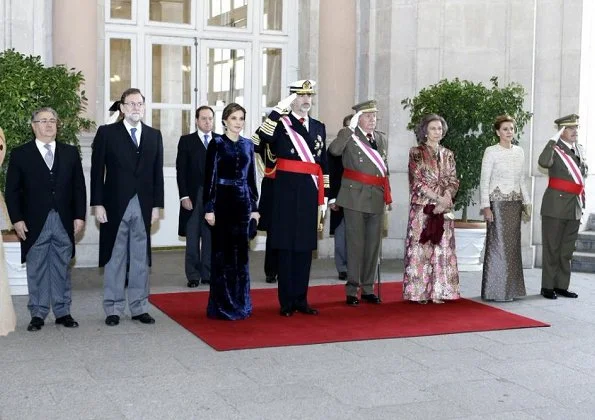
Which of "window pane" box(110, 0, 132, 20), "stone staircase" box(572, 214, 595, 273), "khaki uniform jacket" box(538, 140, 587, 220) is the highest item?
"window pane" box(110, 0, 132, 20)

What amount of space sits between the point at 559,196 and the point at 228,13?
5.09 m

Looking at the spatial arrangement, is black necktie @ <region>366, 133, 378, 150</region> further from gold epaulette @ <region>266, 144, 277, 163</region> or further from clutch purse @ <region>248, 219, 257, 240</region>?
clutch purse @ <region>248, 219, 257, 240</region>

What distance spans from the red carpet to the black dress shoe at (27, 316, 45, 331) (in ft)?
3.38

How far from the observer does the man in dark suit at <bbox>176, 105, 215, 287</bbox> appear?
8852mm

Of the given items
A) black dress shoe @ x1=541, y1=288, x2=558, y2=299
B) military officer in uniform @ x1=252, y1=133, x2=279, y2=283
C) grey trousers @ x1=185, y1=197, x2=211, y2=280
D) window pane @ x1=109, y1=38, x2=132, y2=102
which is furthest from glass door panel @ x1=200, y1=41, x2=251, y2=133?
black dress shoe @ x1=541, y1=288, x2=558, y2=299

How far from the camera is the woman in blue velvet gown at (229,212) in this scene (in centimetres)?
716

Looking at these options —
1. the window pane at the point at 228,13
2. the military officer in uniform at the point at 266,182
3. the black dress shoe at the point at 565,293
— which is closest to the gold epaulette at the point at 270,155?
the military officer in uniform at the point at 266,182

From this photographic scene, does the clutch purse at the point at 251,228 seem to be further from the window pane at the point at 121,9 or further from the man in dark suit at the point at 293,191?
the window pane at the point at 121,9

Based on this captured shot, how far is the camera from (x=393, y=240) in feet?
37.5

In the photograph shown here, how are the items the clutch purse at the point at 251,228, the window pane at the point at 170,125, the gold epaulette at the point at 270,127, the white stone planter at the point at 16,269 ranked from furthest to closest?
the window pane at the point at 170,125 < the white stone planter at the point at 16,269 < the gold epaulette at the point at 270,127 < the clutch purse at the point at 251,228

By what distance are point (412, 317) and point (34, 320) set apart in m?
2.98

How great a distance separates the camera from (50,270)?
22.5ft

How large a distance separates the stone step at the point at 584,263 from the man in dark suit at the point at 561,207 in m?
2.11

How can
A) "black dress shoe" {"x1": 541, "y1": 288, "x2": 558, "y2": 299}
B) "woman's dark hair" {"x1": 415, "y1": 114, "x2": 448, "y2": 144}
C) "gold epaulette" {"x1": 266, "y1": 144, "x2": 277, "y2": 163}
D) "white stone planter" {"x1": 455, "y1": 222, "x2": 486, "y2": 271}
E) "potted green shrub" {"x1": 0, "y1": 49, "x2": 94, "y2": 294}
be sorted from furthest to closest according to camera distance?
1. "white stone planter" {"x1": 455, "y1": 222, "x2": 486, "y2": 271}
2. "black dress shoe" {"x1": 541, "y1": 288, "x2": 558, "y2": 299}
3. "woman's dark hair" {"x1": 415, "y1": 114, "x2": 448, "y2": 144}
4. "potted green shrub" {"x1": 0, "y1": 49, "x2": 94, "y2": 294}
5. "gold epaulette" {"x1": 266, "y1": 144, "x2": 277, "y2": 163}
